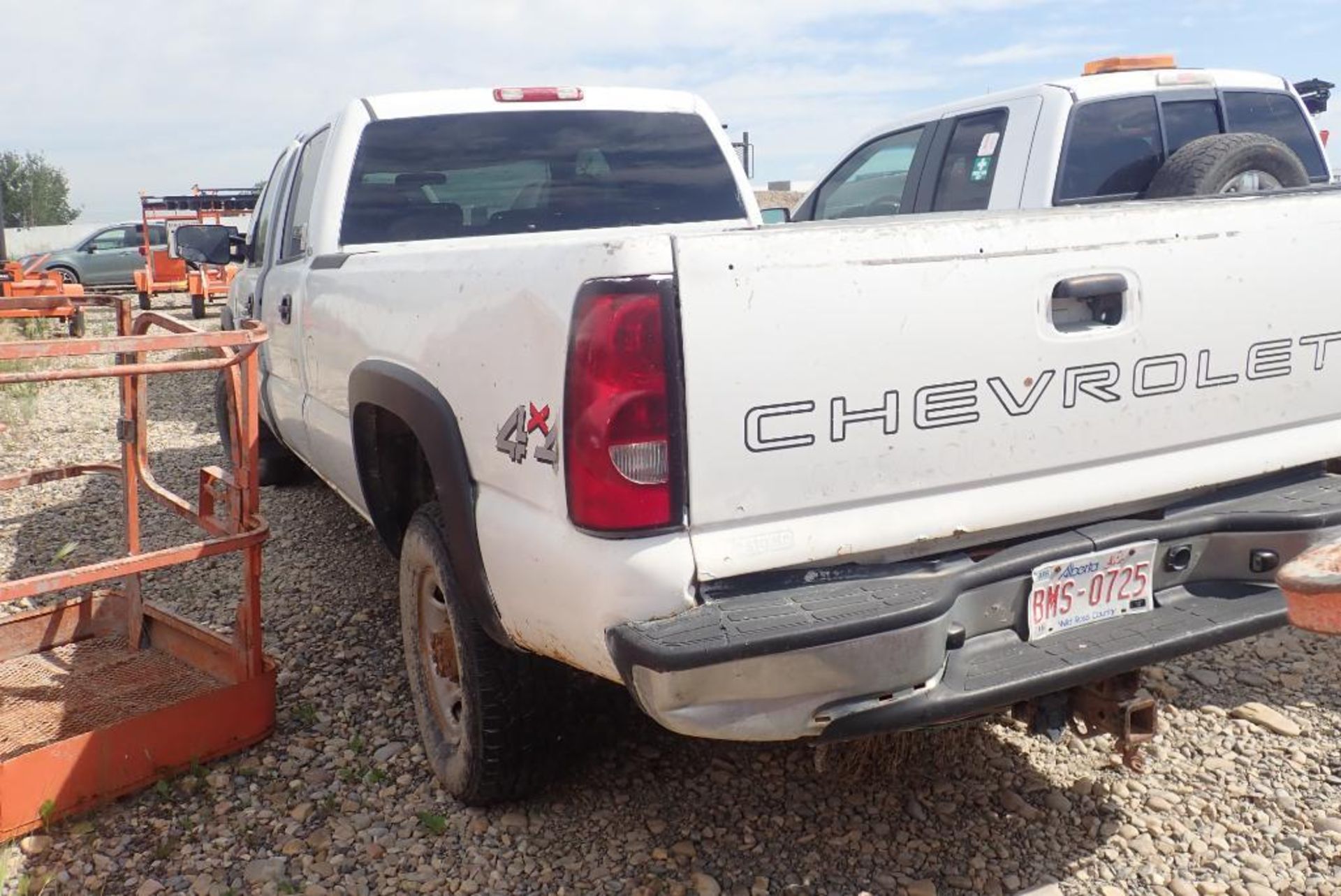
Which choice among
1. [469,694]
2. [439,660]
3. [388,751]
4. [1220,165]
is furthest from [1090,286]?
[1220,165]

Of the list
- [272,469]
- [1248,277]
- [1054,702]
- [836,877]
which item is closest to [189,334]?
[836,877]

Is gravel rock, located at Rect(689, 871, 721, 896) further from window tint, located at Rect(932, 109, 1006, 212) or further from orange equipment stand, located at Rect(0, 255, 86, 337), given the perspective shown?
window tint, located at Rect(932, 109, 1006, 212)

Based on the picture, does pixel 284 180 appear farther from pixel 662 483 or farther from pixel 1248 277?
pixel 1248 277

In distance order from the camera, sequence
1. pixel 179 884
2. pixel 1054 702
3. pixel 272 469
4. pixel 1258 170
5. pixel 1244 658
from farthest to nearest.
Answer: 1. pixel 272 469
2. pixel 1258 170
3. pixel 1244 658
4. pixel 179 884
5. pixel 1054 702

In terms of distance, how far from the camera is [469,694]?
2.70 m

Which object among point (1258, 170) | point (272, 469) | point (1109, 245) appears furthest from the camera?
point (272, 469)

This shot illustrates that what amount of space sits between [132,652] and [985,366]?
306 centimetres

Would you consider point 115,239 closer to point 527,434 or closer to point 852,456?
point 527,434

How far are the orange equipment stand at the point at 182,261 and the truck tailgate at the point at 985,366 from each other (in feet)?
57.1

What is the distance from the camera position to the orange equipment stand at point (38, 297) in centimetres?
425

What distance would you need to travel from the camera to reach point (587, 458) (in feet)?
6.58

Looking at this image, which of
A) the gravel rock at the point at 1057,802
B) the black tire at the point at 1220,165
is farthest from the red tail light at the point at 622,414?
the black tire at the point at 1220,165

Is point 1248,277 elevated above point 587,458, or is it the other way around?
A: point 1248,277

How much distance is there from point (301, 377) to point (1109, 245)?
9.55 ft
